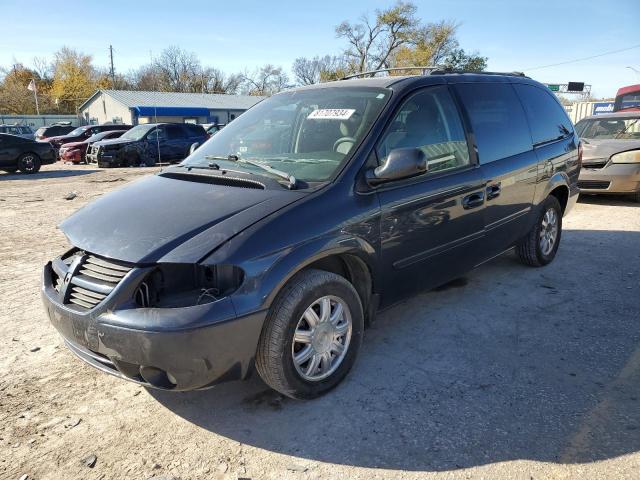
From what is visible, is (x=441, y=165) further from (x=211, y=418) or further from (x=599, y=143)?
(x=599, y=143)

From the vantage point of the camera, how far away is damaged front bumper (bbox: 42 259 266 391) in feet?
7.57

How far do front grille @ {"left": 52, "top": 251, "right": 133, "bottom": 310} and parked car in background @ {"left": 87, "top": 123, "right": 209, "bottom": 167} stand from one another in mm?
16032

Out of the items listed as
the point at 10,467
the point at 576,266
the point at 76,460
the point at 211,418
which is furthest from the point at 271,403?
the point at 576,266

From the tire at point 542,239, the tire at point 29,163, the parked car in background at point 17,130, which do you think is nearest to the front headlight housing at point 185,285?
the tire at point 542,239

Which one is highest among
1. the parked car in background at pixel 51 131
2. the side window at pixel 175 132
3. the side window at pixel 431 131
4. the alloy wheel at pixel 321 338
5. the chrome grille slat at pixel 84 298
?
the parked car in background at pixel 51 131

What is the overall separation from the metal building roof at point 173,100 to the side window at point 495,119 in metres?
43.6

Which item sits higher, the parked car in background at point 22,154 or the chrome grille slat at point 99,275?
the parked car in background at point 22,154

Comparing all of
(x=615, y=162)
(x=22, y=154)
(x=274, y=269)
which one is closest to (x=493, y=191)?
(x=274, y=269)

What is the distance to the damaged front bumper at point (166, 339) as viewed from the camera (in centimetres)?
231

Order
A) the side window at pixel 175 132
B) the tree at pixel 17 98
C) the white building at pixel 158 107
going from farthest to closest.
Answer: the tree at pixel 17 98 → the white building at pixel 158 107 → the side window at pixel 175 132

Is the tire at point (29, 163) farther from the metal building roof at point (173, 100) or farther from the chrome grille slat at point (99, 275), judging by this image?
the metal building roof at point (173, 100)

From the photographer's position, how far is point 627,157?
873 cm

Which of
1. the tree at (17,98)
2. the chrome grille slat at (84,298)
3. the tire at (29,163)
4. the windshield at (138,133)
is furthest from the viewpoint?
the tree at (17,98)

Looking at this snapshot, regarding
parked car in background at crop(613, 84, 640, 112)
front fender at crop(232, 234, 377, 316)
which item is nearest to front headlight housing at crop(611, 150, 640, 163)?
front fender at crop(232, 234, 377, 316)
